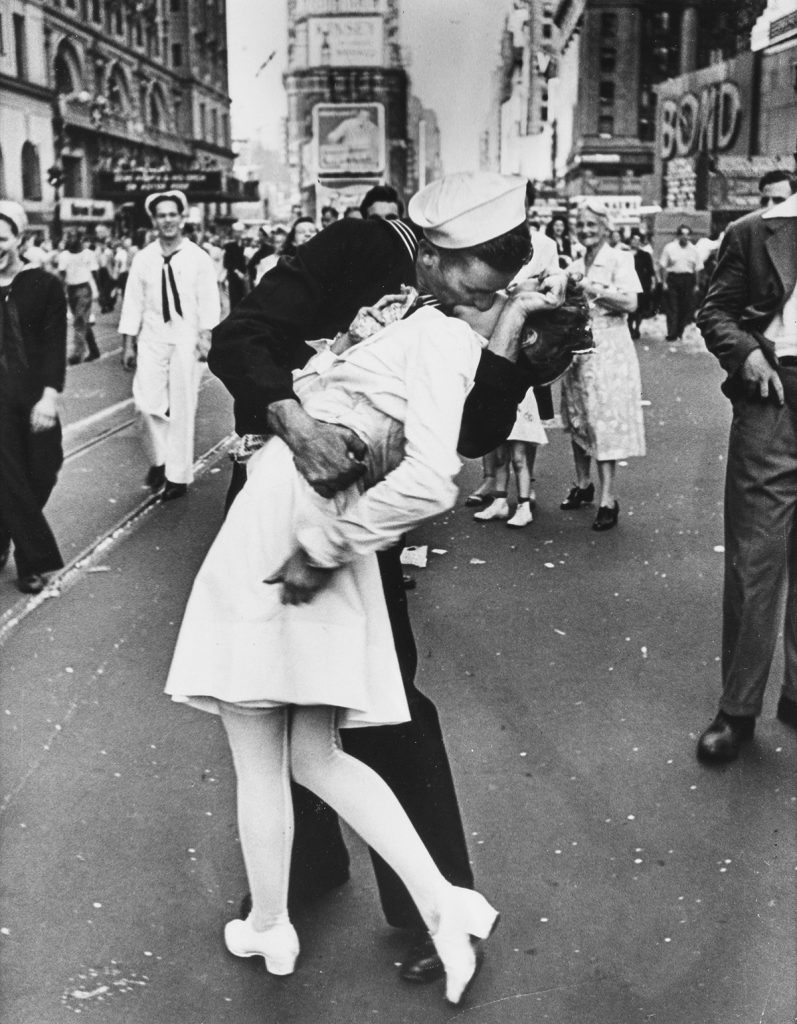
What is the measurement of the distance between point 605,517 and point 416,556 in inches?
56.2

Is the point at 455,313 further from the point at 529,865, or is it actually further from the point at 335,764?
the point at 529,865

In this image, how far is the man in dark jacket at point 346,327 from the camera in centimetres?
260

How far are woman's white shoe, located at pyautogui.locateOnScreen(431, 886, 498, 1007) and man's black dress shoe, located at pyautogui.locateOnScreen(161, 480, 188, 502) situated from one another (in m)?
6.23

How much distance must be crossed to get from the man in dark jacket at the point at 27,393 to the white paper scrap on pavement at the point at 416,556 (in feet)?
6.15

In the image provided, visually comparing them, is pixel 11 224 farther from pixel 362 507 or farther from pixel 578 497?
pixel 362 507

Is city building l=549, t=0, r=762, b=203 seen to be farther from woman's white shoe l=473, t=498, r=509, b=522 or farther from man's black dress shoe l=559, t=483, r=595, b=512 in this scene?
woman's white shoe l=473, t=498, r=509, b=522

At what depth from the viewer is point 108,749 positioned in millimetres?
4410

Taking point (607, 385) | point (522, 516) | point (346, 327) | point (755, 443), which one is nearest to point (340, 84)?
point (607, 385)

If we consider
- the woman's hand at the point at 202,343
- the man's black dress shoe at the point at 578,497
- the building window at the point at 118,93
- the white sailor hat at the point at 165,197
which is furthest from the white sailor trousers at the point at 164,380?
the building window at the point at 118,93

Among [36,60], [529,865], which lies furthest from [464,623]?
[36,60]

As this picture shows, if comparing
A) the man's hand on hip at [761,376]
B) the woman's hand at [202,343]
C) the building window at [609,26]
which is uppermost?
the building window at [609,26]

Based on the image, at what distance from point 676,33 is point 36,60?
7745 centimetres

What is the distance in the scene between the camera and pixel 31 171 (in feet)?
156

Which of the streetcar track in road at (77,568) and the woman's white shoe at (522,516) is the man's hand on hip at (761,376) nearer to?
the streetcar track in road at (77,568)
